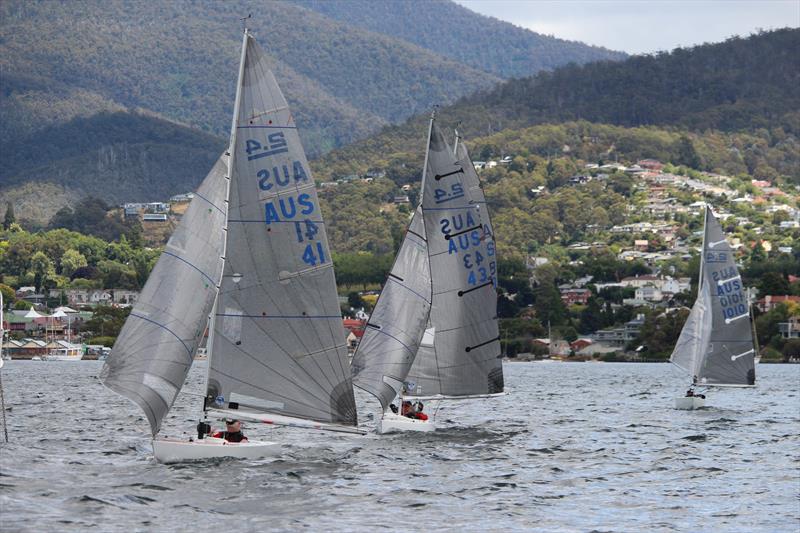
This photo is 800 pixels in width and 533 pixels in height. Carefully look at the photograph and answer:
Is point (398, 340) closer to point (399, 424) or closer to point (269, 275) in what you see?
point (399, 424)

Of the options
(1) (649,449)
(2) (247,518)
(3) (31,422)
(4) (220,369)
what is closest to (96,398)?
(3) (31,422)

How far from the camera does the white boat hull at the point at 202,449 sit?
32.8 meters

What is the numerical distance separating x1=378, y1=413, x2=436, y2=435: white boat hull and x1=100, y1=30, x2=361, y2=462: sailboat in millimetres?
10822

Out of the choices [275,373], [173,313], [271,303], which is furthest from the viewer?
[275,373]

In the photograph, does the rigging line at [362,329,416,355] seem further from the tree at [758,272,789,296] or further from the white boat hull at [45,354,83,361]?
the tree at [758,272,789,296]

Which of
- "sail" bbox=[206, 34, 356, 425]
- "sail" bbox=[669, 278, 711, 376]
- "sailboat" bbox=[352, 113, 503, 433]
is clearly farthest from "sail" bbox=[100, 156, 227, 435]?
"sail" bbox=[669, 278, 711, 376]

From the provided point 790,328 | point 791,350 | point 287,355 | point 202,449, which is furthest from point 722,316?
point 790,328

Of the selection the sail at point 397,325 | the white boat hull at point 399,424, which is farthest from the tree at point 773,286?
the white boat hull at point 399,424

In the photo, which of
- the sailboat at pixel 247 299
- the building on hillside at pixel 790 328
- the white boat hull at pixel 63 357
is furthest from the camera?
the white boat hull at pixel 63 357

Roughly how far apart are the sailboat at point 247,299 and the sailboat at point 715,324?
1452 inches

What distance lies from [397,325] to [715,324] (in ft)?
90.3

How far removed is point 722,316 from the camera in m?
68.1

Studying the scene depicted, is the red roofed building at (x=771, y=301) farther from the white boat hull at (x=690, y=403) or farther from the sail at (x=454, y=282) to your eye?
the sail at (x=454, y=282)

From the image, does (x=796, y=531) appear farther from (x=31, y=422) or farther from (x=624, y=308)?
(x=624, y=308)
